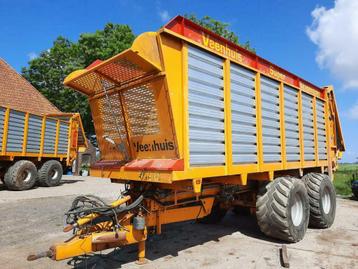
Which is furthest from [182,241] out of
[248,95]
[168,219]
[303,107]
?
[303,107]

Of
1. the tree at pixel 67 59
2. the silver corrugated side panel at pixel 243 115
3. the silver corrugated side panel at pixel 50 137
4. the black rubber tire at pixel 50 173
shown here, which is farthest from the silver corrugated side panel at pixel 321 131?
the tree at pixel 67 59

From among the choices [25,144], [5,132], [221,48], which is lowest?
[25,144]

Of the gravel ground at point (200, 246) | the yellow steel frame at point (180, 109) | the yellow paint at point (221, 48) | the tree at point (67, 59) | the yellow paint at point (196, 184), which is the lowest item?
the gravel ground at point (200, 246)

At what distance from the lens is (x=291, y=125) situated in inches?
250

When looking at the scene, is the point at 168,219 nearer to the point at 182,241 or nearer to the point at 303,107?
the point at 182,241

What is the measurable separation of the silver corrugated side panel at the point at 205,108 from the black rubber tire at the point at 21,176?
9.90 meters

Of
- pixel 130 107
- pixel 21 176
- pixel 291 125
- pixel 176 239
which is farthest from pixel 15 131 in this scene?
pixel 291 125

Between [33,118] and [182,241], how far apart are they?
960cm

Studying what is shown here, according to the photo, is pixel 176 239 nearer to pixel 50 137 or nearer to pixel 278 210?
pixel 278 210

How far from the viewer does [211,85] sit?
4.46m

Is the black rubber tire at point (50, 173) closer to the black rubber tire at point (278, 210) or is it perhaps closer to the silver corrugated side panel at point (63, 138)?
the silver corrugated side panel at point (63, 138)

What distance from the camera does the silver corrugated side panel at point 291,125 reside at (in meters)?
6.17

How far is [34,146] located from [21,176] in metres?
1.38

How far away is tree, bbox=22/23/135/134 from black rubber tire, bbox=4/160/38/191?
17.2 m
